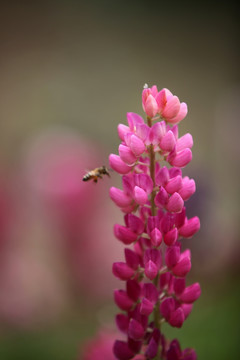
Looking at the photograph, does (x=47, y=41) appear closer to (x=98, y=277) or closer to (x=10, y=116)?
(x=10, y=116)

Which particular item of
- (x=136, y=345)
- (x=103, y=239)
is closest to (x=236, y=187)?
(x=103, y=239)

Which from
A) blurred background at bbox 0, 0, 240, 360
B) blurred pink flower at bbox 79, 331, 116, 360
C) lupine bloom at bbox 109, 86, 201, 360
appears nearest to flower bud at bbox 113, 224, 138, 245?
lupine bloom at bbox 109, 86, 201, 360

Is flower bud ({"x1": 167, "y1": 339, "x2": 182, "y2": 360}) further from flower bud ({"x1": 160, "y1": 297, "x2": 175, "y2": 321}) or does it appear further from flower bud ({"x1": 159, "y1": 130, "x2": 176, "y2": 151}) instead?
flower bud ({"x1": 159, "y1": 130, "x2": 176, "y2": 151})

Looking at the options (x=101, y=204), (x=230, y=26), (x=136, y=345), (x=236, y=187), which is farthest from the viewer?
(x=230, y=26)

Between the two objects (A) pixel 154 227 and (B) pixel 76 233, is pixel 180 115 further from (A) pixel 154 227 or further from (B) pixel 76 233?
(B) pixel 76 233

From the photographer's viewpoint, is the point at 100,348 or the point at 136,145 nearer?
the point at 136,145

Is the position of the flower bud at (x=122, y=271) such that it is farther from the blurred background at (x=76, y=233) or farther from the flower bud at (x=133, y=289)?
the blurred background at (x=76, y=233)

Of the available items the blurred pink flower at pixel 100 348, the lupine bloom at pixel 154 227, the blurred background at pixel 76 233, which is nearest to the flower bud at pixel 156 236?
the lupine bloom at pixel 154 227

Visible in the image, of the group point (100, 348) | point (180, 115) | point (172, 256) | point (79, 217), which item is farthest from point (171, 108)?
point (79, 217)
